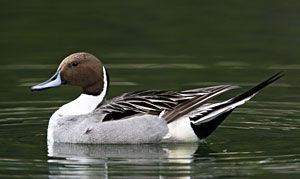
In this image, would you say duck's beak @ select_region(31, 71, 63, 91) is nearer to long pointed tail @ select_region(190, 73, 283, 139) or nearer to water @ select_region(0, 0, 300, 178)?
water @ select_region(0, 0, 300, 178)

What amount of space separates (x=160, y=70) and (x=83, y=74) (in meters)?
3.17

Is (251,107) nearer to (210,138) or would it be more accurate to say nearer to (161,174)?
(210,138)

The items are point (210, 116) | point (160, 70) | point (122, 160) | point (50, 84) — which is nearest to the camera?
point (122, 160)

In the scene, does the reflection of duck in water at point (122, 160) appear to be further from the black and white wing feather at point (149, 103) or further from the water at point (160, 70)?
the black and white wing feather at point (149, 103)

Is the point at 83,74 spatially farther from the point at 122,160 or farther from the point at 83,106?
the point at 122,160

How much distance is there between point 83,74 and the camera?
39.1 ft

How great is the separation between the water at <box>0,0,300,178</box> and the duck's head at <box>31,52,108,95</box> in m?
0.58

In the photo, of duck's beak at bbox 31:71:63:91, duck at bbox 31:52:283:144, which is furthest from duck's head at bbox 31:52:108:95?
duck at bbox 31:52:283:144

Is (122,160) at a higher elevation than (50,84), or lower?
lower

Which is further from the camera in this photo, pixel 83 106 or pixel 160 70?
pixel 160 70

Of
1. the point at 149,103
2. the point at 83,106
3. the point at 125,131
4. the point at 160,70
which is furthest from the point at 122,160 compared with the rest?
the point at 160,70

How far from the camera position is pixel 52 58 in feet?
51.7

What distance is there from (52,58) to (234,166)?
19.1 feet

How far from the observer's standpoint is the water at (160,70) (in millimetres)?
10547
